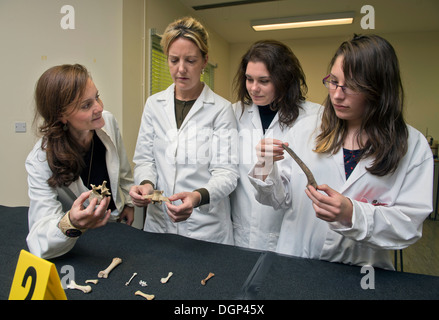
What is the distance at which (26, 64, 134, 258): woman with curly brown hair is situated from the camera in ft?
4.21

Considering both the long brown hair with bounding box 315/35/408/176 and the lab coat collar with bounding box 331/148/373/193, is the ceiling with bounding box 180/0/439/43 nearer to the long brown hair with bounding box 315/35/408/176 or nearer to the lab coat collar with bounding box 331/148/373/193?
the long brown hair with bounding box 315/35/408/176

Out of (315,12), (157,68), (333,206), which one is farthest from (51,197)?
(315,12)

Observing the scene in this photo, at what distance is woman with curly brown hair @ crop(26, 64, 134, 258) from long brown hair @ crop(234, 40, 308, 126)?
923 millimetres

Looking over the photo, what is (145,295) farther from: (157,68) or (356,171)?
(157,68)

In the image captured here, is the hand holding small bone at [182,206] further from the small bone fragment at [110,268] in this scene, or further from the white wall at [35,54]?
the white wall at [35,54]

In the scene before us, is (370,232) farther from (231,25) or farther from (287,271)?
(231,25)

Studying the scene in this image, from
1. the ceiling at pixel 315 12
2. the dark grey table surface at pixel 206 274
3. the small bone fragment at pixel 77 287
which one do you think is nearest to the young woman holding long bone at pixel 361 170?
the dark grey table surface at pixel 206 274

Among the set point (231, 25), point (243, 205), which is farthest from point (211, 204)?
point (231, 25)

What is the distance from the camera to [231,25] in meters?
6.46

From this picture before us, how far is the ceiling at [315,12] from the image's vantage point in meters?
5.11

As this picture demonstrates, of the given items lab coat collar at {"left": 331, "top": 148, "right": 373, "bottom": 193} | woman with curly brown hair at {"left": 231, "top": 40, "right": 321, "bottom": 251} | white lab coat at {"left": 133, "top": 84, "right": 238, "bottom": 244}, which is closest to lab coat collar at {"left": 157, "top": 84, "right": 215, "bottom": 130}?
white lab coat at {"left": 133, "top": 84, "right": 238, "bottom": 244}

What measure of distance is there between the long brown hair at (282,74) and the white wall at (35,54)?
2326mm

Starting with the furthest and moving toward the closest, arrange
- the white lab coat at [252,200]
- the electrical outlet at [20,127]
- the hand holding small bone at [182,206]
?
the electrical outlet at [20,127]
the white lab coat at [252,200]
the hand holding small bone at [182,206]

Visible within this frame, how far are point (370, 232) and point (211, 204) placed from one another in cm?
82
